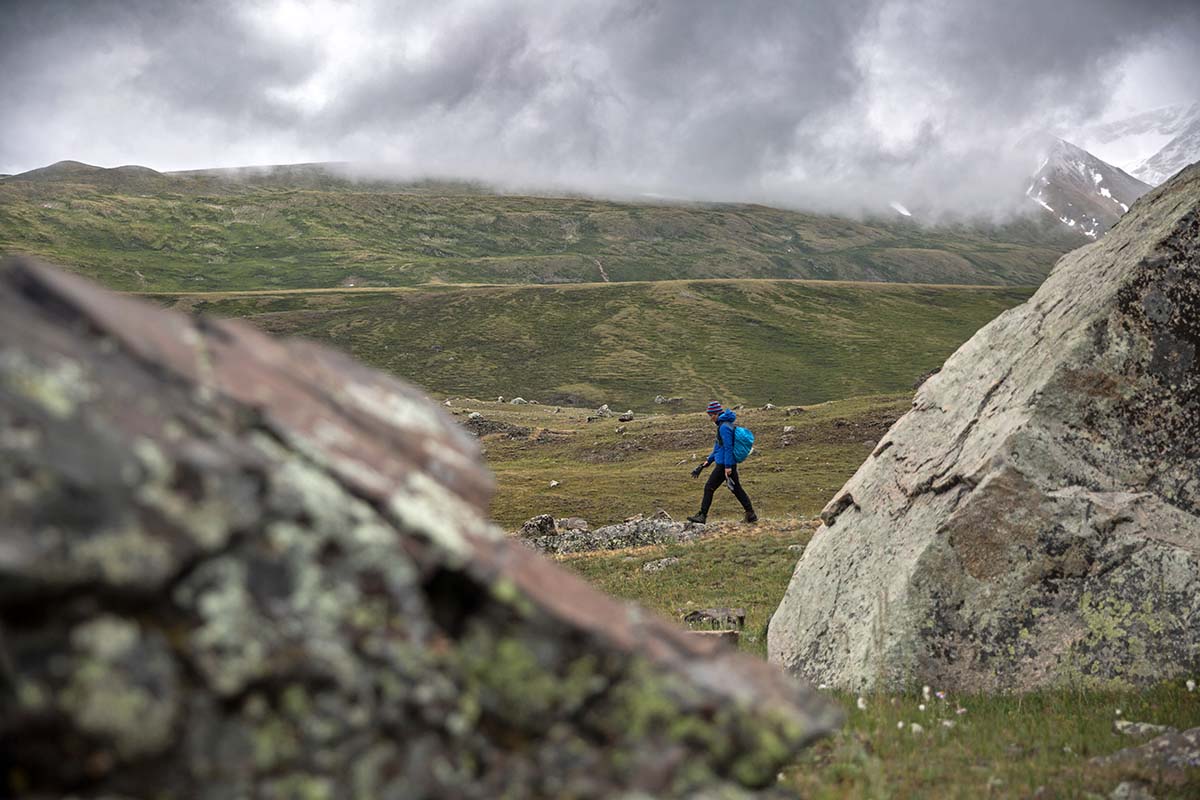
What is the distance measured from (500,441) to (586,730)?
303 feet

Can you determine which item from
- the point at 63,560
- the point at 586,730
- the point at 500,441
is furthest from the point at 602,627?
the point at 500,441

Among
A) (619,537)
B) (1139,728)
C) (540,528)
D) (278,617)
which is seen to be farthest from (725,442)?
(278,617)

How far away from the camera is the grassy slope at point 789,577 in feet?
25.6

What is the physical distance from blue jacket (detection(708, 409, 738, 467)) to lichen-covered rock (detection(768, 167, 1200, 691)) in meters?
13.6

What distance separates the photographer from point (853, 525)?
16.2m

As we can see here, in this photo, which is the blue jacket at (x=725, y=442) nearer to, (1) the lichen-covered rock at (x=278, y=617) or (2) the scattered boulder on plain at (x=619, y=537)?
(2) the scattered boulder on plain at (x=619, y=537)

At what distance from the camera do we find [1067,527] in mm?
12266

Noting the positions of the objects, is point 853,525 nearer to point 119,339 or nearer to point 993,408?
point 993,408

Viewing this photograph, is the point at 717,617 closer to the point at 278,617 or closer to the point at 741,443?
the point at 741,443

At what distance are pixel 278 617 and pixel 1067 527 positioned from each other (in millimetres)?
12186

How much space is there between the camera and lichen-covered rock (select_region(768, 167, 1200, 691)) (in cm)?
1173

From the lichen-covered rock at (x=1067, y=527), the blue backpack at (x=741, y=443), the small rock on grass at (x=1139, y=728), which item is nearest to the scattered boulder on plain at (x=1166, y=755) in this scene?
the small rock on grass at (x=1139, y=728)

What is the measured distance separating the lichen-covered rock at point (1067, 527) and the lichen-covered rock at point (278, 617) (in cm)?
850

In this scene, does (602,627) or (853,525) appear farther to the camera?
(853,525)
